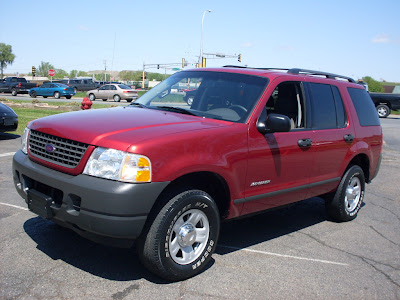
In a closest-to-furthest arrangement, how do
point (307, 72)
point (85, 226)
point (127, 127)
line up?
point (85, 226) < point (127, 127) < point (307, 72)

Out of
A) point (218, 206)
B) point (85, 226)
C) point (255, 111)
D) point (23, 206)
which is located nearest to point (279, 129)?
point (255, 111)

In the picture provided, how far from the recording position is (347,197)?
5.98 meters

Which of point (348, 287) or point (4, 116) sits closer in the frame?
point (348, 287)

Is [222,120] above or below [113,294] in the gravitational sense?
above

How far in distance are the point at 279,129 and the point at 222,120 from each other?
56cm

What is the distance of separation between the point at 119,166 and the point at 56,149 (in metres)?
0.74

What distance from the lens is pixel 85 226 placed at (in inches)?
134

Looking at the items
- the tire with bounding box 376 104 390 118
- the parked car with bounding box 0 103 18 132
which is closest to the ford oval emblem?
the parked car with bounding box 0 103 18 132

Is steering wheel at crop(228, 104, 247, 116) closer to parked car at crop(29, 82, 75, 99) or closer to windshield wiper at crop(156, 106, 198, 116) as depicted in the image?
windshield wiper at crop(156, 106, 198, 116)

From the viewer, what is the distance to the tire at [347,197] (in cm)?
581

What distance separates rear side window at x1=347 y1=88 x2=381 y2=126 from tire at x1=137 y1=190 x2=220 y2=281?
3080 millimetres

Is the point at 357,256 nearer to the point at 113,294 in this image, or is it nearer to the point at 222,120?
the point at 222,120

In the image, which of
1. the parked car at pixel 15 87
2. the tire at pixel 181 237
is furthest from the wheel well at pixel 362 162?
the parked car at pixel 15 87

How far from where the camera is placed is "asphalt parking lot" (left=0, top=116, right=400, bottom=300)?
141 inches
